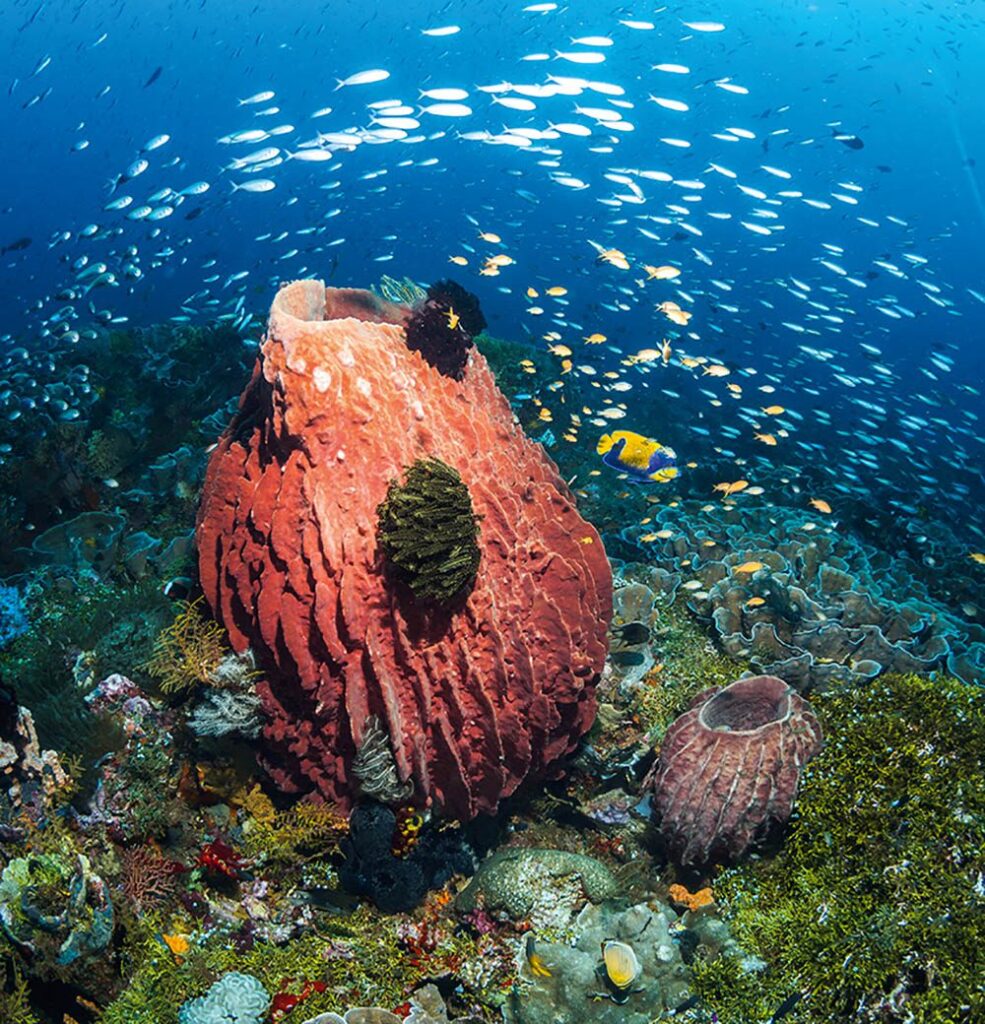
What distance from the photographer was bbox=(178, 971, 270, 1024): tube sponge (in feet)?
14.1

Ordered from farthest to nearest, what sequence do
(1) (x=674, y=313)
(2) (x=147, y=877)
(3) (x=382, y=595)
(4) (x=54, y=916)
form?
(1) (x=674, y=313)
(3) (x=382, y=595)
(2) (x=147, y=877)
(4) (x=54, y=916)

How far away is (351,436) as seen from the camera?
17.9ft

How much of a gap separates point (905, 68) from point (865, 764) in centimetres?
11143

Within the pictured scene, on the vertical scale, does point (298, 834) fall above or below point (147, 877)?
below

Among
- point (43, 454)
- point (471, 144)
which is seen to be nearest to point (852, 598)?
point (43, 454)

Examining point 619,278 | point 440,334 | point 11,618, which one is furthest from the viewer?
point 619,278

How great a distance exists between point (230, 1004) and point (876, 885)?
181 inches

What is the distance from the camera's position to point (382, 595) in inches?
207

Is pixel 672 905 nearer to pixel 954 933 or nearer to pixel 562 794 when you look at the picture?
pixel 562 794

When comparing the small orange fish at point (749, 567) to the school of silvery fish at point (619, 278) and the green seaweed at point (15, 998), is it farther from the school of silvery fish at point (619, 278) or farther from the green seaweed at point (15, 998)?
the green seaweed at point (15, 998)

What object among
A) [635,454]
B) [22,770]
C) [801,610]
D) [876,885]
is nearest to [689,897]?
[876,885]

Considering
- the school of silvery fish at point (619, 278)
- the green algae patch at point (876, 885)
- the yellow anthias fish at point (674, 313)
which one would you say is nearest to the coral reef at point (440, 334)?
the green algae patch at point (876, 885)

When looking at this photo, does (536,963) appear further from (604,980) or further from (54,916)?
(54,916)

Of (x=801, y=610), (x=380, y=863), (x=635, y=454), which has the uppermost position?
(x=635, y=454)
